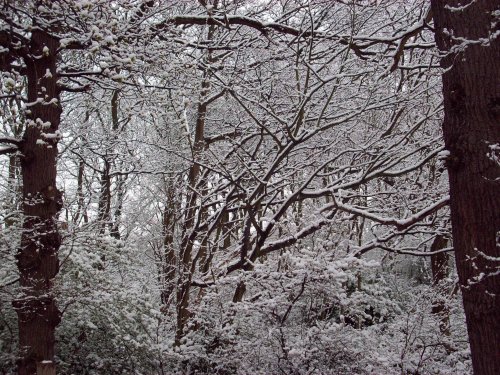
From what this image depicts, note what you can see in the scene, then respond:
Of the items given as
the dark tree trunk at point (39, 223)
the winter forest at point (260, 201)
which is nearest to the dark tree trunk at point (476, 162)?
the winter forest at point (260, 201)

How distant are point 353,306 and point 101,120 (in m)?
8.58

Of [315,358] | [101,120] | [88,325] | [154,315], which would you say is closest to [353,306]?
[315,358]

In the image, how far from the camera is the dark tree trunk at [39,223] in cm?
439

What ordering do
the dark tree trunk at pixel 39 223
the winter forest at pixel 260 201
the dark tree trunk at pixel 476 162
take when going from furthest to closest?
the dark tree trunk at pixel 39 223, the winter forest at pixel 260 201, the dark tree trunk at pixel 476 162

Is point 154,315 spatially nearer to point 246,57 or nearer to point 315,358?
point 315,358

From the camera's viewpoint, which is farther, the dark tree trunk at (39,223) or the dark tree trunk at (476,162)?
the dark tree trunk at (39,223)

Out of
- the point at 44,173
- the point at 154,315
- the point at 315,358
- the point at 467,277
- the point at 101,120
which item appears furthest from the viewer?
the point at 101,120

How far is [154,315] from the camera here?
645cm

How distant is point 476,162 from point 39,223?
3665 millimetres

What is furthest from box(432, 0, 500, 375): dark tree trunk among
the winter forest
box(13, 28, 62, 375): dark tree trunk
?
box(13, 28, 62, 375): dark tree trunk

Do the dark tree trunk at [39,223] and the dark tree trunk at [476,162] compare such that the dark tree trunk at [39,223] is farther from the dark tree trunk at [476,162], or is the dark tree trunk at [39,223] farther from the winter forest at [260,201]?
the dark tree trunk at [476,162]

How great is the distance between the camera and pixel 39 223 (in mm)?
4457

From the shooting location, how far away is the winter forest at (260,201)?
9.45ft

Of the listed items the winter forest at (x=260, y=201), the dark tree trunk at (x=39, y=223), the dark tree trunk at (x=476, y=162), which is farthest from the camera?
the dark tree trunk at (x=39, y=223)
